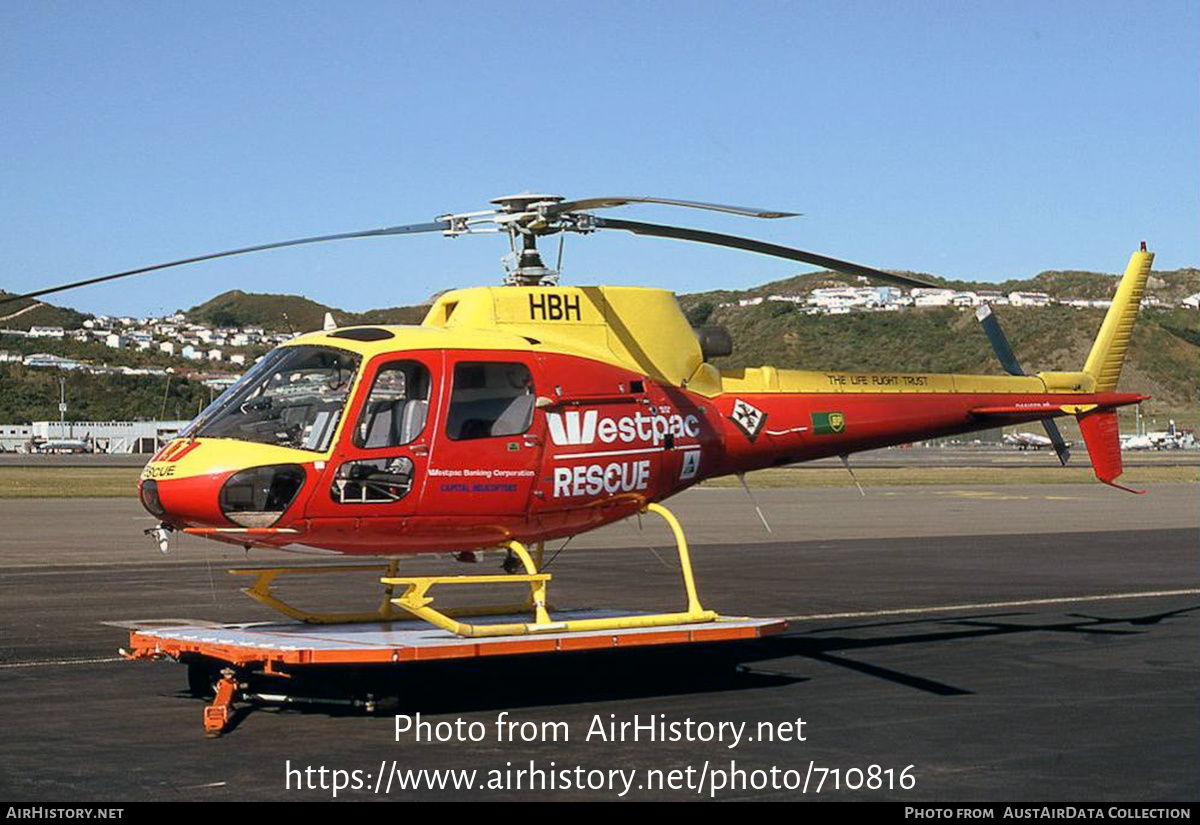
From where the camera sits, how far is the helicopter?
1204 centimetres

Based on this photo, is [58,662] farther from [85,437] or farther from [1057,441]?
[85,437]

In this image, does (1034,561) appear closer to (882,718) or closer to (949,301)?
(882,718)

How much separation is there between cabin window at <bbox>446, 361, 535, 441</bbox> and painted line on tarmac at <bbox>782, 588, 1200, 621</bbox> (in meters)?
6.35

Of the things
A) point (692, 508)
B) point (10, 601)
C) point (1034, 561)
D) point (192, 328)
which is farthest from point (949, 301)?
point (10, 601)

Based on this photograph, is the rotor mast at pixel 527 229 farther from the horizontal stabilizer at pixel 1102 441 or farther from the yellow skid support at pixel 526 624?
the horizontal stabilizer at pixel 1102 441

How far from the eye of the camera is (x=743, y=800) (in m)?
9.05

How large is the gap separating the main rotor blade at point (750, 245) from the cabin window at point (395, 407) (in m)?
2.15

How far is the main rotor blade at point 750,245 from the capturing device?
511 inches

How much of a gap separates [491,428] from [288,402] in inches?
68.0

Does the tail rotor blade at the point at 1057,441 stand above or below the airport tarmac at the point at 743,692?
above

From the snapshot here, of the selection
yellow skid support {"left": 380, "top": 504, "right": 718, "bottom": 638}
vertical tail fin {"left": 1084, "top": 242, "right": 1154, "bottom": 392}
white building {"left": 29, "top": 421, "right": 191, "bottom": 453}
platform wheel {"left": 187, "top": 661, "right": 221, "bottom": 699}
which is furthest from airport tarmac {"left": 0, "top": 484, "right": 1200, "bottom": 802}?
white building {"left": 29, "top": 421, "right": 191, "bottom": 453}

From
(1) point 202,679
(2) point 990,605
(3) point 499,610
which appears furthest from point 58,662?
(2) point 990,605

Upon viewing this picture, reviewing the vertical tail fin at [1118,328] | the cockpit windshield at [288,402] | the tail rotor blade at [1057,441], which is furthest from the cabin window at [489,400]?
the vertical tail fin at [1118,328]

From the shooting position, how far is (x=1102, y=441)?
60.4 feet
